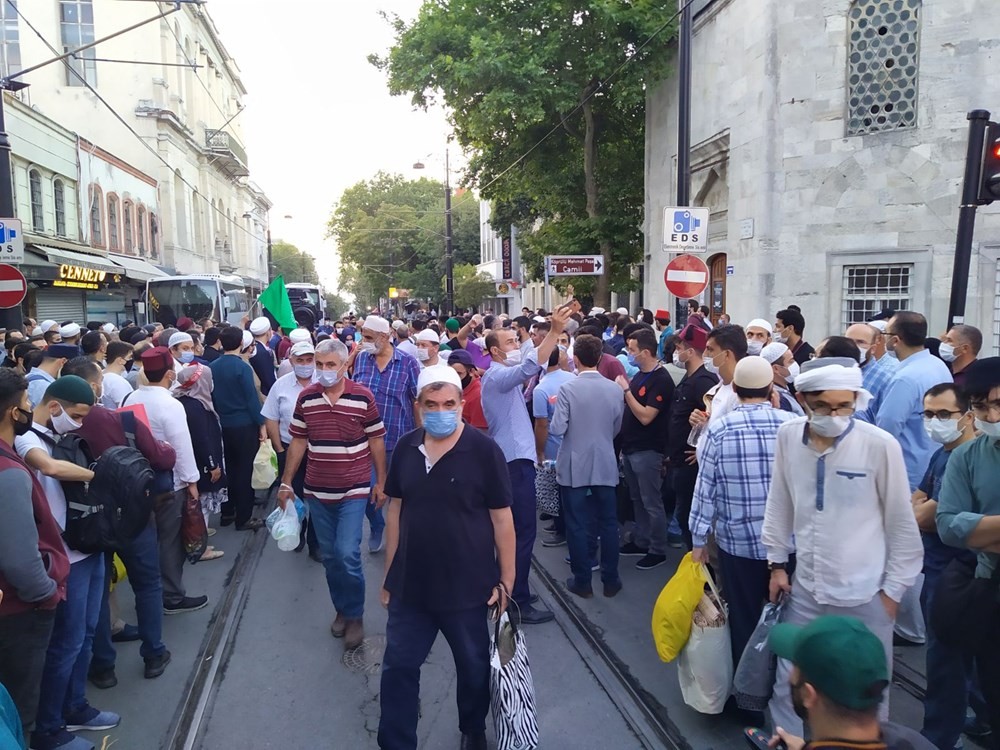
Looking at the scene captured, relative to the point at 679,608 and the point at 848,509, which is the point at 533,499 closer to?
the point at 679,608

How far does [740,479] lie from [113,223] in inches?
1208

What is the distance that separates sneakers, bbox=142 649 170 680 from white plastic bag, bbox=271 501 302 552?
0.95m

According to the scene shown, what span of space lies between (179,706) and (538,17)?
1797 centimetres

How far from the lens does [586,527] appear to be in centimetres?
583

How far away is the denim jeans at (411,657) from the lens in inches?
141

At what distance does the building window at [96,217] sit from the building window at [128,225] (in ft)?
9.69

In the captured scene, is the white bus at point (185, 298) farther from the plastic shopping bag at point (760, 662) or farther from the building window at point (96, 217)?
the plastic shopping bag at point (760, 662)

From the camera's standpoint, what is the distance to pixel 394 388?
6.75 m

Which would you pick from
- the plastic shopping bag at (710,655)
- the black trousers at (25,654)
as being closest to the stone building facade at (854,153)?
the plastic shopping bag at (710,655)

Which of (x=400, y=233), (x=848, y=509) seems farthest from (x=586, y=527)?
(x=400, y=233)

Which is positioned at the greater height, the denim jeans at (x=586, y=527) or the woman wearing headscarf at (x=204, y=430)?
the woman wearing headscarf at (x=204, y=430)

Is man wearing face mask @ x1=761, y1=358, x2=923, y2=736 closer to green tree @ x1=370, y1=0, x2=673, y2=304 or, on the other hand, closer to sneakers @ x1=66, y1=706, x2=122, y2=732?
sneakers @ x1=66, y1=706, x2=122, y2=732

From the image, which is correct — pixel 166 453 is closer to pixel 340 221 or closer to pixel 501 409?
pixel 501 409

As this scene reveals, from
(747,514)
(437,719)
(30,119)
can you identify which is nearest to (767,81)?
(747,514)
